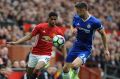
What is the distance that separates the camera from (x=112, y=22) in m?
30.5

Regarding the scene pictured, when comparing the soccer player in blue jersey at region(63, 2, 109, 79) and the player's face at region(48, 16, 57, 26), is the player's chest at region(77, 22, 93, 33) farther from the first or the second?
the player's face at region(48, 16, 57, 26)

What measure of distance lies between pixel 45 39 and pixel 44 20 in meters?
9.18

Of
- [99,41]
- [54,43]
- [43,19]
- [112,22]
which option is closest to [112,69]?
[99,41]

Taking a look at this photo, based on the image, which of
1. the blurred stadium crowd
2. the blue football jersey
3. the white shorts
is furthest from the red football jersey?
the blurred stadium crowd

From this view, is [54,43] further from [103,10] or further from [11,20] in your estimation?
[103,10]

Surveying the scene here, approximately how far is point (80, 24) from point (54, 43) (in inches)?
34.8

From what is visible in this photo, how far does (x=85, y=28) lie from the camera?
15.7 metres

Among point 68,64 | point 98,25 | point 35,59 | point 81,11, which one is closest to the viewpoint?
point 81,11

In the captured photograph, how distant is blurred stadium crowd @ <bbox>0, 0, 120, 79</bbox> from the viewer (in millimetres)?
20984

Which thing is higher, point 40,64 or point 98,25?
point 98,25

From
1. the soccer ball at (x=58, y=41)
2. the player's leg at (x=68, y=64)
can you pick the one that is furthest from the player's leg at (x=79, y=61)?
the soccer ball at (x=58, y=41)

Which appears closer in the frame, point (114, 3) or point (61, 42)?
point (61, 42)

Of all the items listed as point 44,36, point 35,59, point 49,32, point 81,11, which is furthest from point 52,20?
point 35,59

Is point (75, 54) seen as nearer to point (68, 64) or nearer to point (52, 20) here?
point (68, 64)
